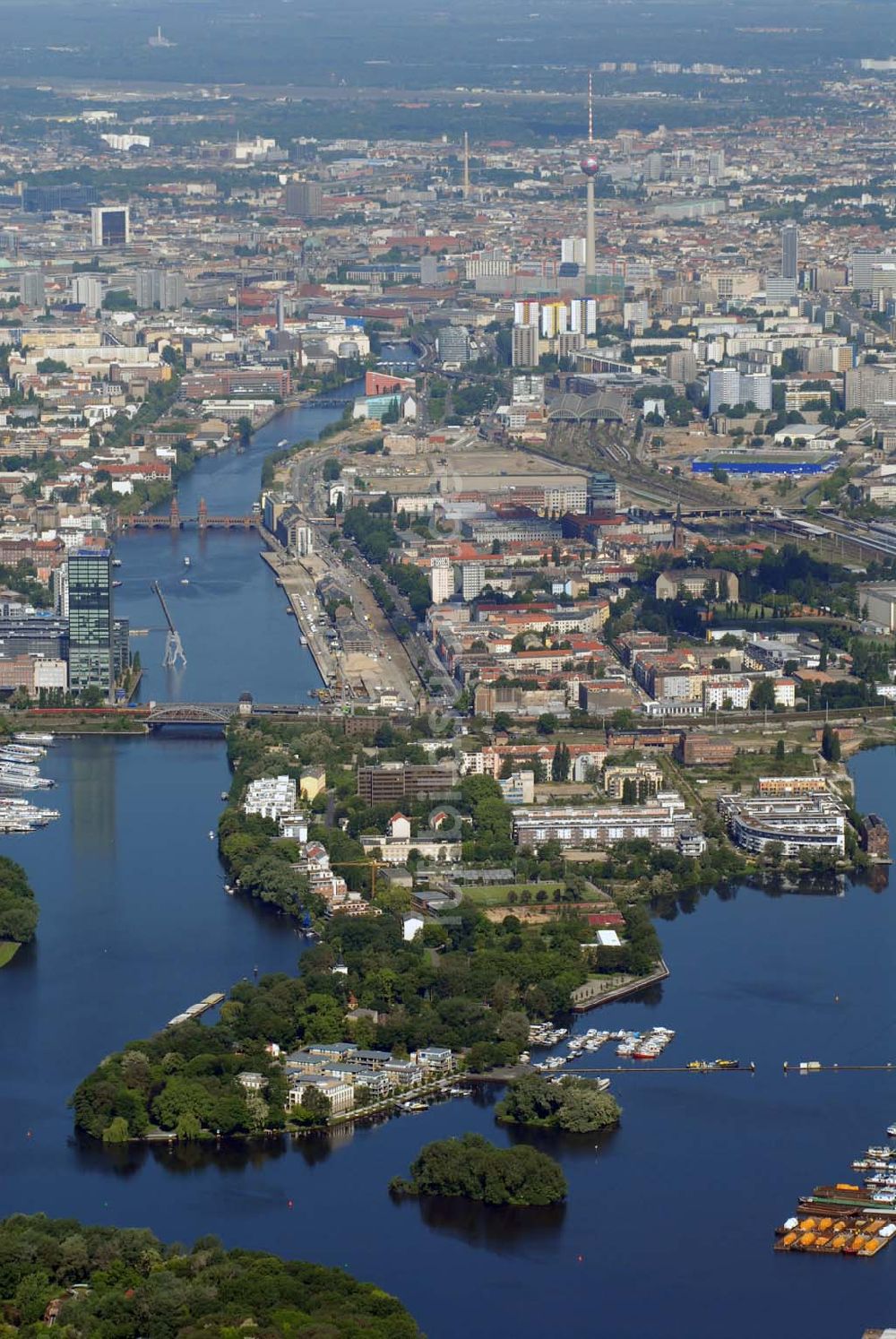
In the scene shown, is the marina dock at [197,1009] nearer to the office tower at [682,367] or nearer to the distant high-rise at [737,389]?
the distant high-rise at [737,389]

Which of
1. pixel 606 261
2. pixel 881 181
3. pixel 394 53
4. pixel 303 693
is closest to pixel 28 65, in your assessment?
pixel 394 53

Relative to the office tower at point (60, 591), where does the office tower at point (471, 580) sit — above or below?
below

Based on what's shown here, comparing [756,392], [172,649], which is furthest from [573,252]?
[172,649]

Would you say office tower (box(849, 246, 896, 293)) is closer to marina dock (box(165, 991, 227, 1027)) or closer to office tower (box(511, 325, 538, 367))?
office tower (box(511, 325, 538, 367))

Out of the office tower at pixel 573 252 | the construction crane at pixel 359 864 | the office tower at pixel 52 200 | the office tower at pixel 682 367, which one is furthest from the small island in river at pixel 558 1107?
the office tower at pixel 52 200

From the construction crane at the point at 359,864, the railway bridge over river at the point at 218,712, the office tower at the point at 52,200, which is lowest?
the office tower at the point at 52,200

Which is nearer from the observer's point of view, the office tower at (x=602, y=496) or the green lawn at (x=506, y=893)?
the green lawn at (x=506, y=893)

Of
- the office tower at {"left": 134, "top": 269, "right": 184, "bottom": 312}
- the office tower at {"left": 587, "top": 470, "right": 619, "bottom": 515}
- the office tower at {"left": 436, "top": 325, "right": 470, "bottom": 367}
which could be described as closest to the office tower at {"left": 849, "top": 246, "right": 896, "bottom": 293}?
the office tower at {"left": 436, "top": 325, "right": 470, "bottom": 367}

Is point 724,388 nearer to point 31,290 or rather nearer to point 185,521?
point 185,521
